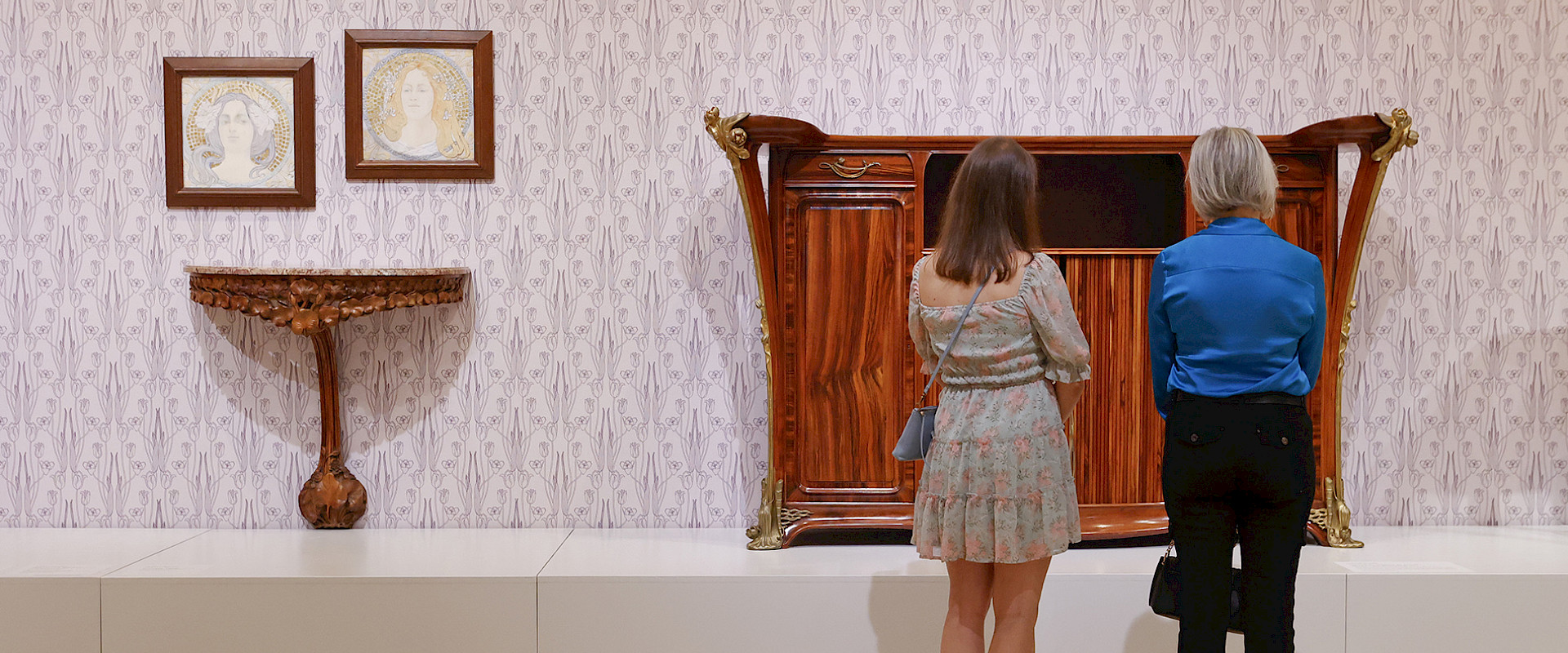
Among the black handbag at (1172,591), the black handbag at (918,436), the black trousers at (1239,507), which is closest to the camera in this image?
the black trousers at (1239,507)

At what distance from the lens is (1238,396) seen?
194 centimetres

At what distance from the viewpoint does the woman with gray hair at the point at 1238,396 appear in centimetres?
192

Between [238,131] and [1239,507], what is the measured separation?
3.28m

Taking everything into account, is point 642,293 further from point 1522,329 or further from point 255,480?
point 1522,329

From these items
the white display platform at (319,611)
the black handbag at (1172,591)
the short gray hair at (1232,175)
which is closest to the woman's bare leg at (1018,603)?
the black handbag at (1172,591)

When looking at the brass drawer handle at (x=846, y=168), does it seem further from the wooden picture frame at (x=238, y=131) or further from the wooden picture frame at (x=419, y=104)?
the wooden picture frame at (x=238, y=131)

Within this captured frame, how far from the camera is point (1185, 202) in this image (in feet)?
10.4

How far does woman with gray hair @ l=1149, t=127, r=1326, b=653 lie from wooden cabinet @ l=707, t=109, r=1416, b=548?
109 cm

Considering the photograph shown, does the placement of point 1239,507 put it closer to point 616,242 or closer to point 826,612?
point 826,612

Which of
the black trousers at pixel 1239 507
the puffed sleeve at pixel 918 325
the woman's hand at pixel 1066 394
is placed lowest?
the black trousers at pixel 1239 507

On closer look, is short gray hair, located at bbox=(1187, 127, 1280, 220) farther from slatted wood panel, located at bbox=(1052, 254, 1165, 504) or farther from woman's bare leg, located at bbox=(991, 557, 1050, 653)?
slatted wood panel, located at bbox=(1052, 254, 1165, 504)

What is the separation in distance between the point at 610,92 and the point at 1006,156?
188 cm

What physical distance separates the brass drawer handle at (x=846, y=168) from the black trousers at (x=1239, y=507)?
52.6 inches

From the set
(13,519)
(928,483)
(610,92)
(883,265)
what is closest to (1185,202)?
(883,265)
